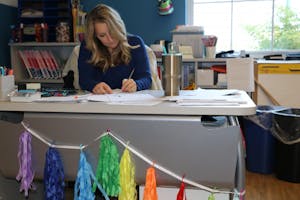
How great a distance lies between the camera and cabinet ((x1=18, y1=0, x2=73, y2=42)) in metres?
3.71

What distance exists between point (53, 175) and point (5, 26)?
115 inches

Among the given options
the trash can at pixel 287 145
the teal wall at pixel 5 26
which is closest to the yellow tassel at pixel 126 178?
the trash can at pixel 287 145

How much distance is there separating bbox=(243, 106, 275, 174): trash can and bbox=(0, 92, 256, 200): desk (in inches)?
64.8

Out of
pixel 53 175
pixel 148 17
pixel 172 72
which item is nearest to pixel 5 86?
pixel 53 175

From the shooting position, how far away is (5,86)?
1428 millimetres

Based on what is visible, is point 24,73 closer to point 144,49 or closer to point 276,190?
point 144,49

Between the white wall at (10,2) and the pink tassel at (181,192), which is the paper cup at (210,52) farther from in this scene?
the pink tassel at (181,192)

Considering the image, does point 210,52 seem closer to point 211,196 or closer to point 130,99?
point 130,99

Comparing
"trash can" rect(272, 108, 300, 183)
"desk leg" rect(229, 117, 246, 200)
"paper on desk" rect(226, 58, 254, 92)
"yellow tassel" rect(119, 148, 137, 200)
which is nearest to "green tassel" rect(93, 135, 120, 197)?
"yellow tassel" rect(119, 148, 137, 200)

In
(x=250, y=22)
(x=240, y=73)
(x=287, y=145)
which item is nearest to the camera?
(x=287, y=145)

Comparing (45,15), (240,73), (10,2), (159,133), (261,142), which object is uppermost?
(10,2)

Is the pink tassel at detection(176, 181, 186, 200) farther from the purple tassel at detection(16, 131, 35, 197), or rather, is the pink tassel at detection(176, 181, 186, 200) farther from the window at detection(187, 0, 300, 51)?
the window at detection(187, 0, 300, 51)

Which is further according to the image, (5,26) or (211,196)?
(5,26)

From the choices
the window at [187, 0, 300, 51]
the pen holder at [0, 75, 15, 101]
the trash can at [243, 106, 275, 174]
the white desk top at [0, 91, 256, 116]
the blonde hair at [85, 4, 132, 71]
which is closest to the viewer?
the white desk top at [0, 91, 256, 116]
